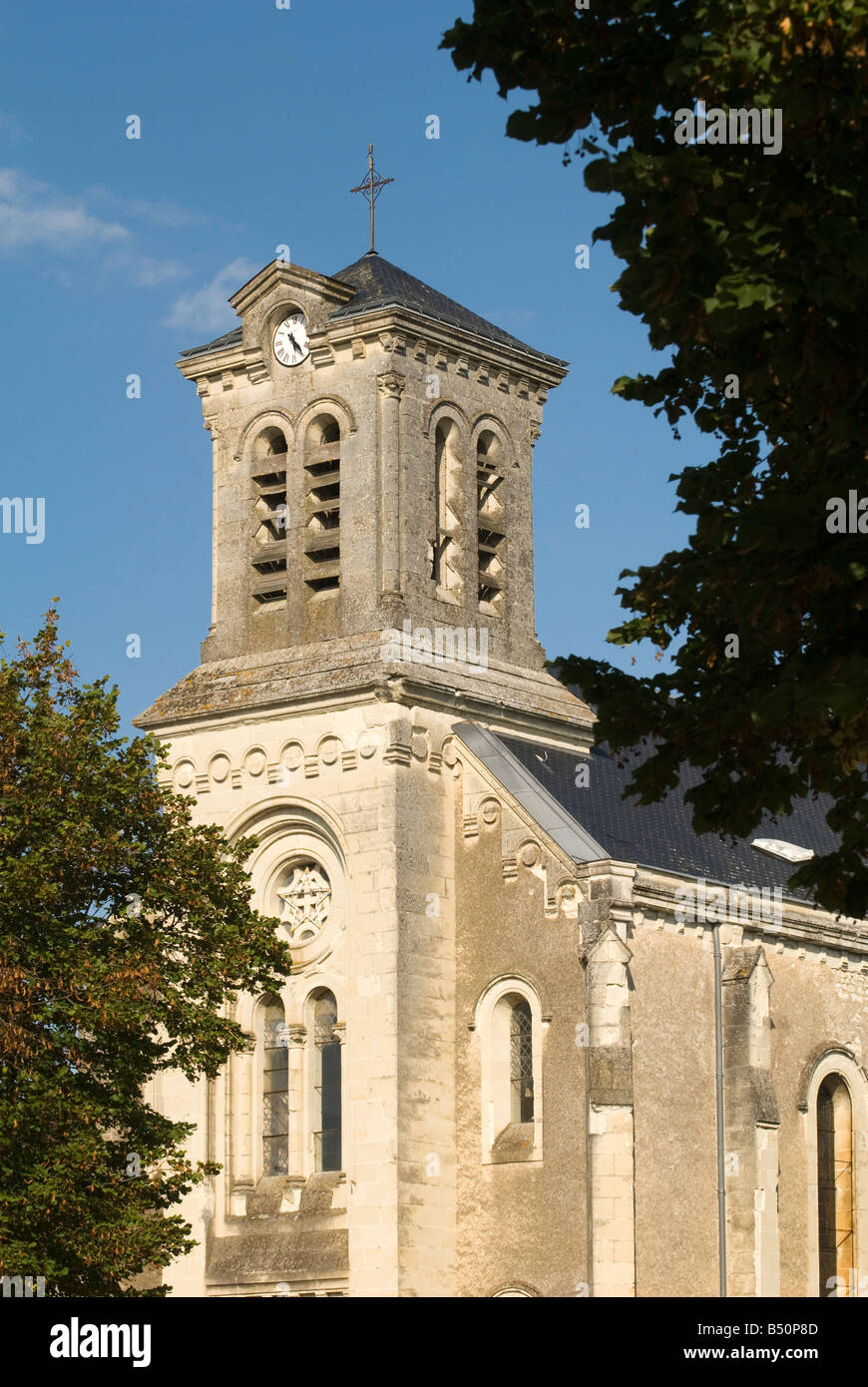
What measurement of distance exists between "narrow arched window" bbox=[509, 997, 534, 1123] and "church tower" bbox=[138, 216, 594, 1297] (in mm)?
926

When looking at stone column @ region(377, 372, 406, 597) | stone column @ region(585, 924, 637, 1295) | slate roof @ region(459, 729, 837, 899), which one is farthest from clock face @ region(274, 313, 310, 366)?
stone column @ region(585, 924, 637, 1295)

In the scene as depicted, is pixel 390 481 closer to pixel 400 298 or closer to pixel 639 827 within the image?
pixel 400 298

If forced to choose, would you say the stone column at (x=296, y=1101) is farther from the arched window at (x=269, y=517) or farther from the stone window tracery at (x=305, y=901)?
the arched window at (x=269, y=517)

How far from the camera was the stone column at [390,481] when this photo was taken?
35.6 m

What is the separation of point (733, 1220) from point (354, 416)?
13.8m

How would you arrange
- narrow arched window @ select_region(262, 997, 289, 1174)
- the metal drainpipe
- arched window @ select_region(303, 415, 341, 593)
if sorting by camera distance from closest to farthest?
the metal drainpipe < narrow arched window @ select_region(262, 997, 289, 1174) < arched window @ select_region(303, 415, 341, 593)

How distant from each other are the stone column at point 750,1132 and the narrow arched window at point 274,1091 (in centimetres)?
668

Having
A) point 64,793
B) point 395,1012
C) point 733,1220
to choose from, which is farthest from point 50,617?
point 733,1220

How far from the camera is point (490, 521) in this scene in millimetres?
38312

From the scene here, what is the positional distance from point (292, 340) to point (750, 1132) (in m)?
14.8

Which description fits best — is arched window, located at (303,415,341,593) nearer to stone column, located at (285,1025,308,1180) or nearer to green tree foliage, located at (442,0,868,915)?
stone column, located at (285,1025,308,1180)

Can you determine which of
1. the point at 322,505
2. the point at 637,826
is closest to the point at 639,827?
the point at 637,826

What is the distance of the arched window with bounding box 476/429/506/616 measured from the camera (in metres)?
38.1

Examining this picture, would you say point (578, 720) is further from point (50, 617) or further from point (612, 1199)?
point (50, 617)
